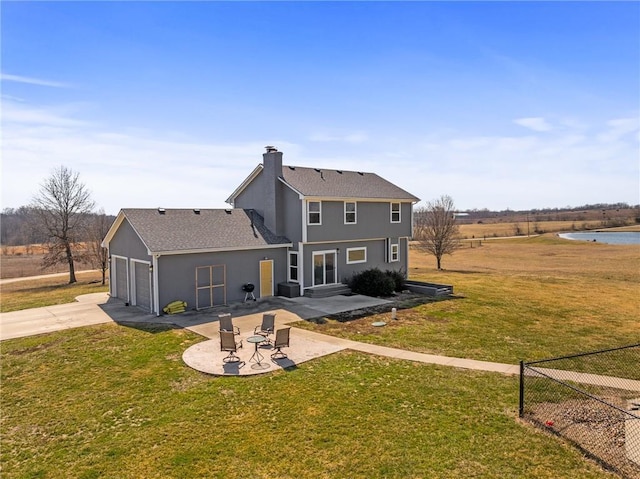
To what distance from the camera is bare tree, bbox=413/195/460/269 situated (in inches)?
1582

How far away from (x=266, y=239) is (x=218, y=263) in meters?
3.38

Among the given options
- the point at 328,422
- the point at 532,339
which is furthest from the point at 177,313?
the point at 532,339

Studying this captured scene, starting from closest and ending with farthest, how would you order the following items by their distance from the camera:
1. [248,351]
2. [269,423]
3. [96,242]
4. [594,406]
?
1. [269,423]
2. [594,406]
3. [248,351]
4. [96,242]

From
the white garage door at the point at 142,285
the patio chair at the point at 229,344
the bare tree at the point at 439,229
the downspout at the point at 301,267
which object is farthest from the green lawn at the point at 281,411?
the bare tree at the point at 439,229

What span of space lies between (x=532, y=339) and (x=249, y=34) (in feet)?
56.6

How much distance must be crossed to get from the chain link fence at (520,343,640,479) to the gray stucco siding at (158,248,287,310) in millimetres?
14293

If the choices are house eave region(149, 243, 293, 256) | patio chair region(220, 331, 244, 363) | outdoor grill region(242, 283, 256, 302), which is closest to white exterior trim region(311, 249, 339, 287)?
house eave region(149, 243, 293, 256)

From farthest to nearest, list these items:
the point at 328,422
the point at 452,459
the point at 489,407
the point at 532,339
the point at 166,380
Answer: the point at 532,339 → the point at 166,380 → the point at 489,407 → the point at 328,422 → the point at 452,459

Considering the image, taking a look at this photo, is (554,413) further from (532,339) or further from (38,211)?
(38,211)

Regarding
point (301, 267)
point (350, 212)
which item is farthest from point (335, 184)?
point (301, 267)

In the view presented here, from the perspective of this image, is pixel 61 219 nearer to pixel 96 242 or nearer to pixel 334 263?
pixel 96 242

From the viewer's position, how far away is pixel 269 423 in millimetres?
8719

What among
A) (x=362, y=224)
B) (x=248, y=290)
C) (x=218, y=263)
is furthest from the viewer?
(x=362, y=224)

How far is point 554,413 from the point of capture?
29.8 ft
